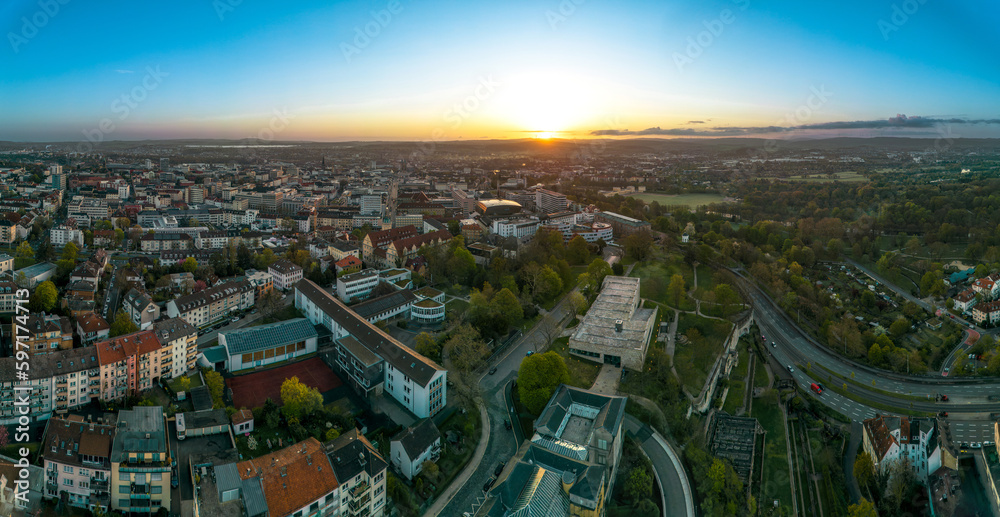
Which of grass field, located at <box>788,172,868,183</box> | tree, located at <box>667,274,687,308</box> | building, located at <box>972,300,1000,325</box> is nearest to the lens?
building, located at <box>972,300,1000,325</box>

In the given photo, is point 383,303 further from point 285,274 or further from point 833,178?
point 833,178

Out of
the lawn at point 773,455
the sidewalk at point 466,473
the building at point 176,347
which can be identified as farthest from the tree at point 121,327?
the lawn at point 773,455

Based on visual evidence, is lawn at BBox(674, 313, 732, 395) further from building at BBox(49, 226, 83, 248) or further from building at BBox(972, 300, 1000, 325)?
building at BBox(49, 226, 83, 248)

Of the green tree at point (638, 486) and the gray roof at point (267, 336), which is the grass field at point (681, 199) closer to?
the gray roof at point (267, 336)

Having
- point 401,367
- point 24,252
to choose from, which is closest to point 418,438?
point 401,367

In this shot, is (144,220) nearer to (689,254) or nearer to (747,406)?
(689,254)

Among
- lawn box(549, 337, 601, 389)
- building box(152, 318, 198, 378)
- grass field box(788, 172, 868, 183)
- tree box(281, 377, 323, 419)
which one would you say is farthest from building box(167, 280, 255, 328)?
grass field box(788, 172, 868, 183)

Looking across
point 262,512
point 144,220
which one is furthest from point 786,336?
point 144,220
